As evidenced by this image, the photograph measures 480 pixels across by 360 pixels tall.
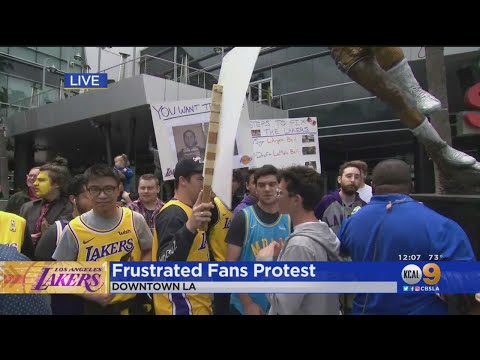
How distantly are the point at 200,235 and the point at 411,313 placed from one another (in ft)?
3.81

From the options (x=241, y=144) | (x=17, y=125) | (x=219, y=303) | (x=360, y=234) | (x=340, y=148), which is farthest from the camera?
(x=340, y=148)

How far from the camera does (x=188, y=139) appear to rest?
8.84 feet

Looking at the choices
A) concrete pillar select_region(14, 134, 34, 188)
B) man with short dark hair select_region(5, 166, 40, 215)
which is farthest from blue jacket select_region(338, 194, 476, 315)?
concrete pillar select_region(14, 134, 34, 188)

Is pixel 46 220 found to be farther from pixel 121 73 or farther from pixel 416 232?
pixel 416 232

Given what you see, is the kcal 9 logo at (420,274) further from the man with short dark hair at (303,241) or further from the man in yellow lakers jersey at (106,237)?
the man in yellow lakers jersey at (106,237)

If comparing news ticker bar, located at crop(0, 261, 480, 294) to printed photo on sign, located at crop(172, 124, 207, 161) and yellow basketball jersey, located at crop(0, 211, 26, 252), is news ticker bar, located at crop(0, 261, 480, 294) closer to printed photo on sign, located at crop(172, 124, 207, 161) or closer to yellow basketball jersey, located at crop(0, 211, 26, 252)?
Result: yellow basketball jersey, located at crop(0, 211, 26, 252)

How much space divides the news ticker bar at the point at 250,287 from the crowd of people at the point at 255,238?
0.13 ft

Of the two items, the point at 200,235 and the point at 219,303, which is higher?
the point at 200,235

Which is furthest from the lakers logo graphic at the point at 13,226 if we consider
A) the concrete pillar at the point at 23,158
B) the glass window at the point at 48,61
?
the concrete pillar at the point at 23,158

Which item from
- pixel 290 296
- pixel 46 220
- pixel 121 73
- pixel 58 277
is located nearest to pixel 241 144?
pixel 121 73

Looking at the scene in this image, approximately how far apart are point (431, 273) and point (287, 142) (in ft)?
6.52

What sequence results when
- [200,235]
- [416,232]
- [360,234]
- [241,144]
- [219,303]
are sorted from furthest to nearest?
[241,144]
[200,235]
[219,303]
[360,234]
[416,232]

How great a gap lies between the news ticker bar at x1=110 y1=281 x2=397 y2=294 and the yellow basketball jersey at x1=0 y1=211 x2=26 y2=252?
2.53 ft

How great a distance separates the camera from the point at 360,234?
1823 millimetres
